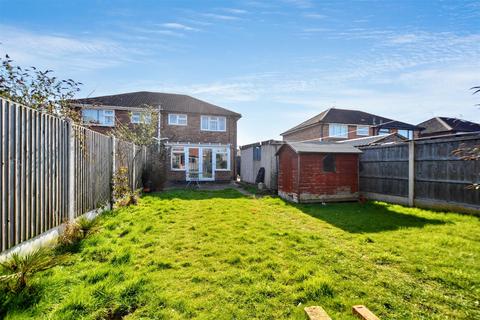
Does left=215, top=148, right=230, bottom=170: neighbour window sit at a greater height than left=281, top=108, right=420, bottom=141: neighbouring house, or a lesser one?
lesser

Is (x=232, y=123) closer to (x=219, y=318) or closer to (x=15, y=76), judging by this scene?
(x=15, y=76)

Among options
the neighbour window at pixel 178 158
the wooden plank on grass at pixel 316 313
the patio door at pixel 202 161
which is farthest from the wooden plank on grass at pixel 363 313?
the neighbour window at pixel 178 158

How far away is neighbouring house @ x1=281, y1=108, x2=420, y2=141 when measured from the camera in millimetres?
26250

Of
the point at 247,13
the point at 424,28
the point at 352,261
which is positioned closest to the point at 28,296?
the point at 352,261

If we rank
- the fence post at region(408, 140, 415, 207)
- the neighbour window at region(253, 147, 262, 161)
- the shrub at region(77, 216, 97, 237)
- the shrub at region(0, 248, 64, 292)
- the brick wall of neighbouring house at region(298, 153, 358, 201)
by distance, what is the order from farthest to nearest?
the neighbour window at region(253, 147, 262, 161) → the brick wall of neighbouring house at region(298, 153, 358, 201) → the fence post at region(408, 140, 415, 207) → the shrub at region(77, 216, 97, 237) → the shrub at region(0, 248, 64, 292)

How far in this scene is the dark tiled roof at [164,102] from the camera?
18875 millimetres

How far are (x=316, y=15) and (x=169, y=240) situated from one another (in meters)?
7.40

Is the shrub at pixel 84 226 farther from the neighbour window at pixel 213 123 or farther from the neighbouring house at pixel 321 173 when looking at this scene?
the neighbour window at pixel 213 123

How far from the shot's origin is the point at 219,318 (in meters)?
2.38

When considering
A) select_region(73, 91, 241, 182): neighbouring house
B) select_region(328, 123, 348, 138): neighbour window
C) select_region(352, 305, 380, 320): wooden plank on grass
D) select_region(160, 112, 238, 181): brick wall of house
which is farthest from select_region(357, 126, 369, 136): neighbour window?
select_region(352, 305, 380, 320): wooden plank on grass

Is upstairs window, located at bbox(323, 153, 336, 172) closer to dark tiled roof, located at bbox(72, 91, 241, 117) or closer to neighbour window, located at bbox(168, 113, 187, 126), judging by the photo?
dark tiled roof, located at bbox(72, 91, 241, 117)

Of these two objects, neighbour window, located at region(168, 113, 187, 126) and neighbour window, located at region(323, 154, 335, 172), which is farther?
neighbour window, located at region(168, 113, 187, 126)

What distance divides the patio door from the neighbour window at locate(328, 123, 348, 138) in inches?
601

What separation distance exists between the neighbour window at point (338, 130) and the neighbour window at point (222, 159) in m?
13.9
